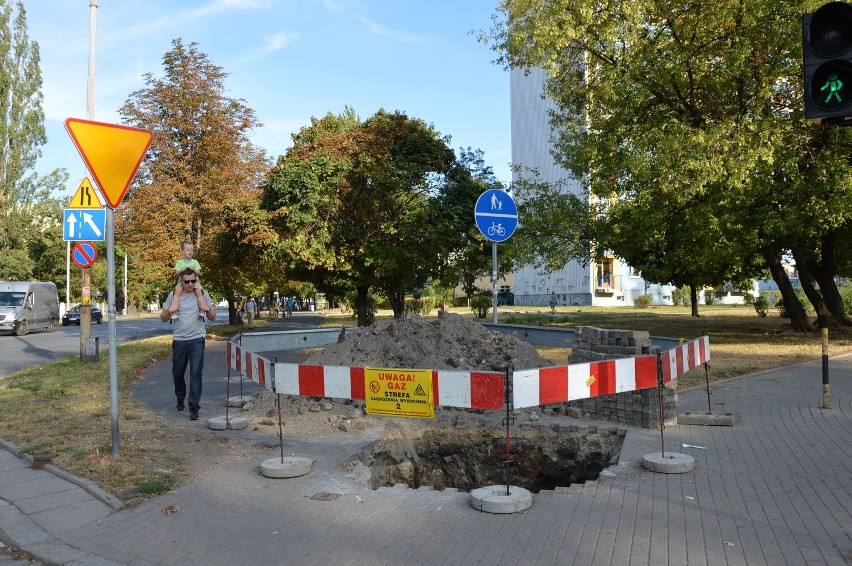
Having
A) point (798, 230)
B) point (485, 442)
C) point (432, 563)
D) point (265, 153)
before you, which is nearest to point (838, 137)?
point (798, 230)

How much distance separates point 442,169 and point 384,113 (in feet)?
10.5

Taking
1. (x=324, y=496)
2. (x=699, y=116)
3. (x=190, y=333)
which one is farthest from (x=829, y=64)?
(x=699, y=116)

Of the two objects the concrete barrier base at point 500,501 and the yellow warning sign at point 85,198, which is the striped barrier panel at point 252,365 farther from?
the yellow warning sign at point 85,198

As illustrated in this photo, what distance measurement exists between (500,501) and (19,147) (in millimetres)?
43299

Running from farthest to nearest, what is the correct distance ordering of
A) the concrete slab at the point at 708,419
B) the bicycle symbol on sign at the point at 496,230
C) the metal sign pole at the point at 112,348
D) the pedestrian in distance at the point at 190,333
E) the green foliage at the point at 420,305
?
the green foliage at the point at 420,305 < the bicycle symbol on sign at the point at 496,230 < the pedestrian in distance at the point at 190,333 < the concrete slab at the point at 708,419 < the metal sign pole at the point at 112,348

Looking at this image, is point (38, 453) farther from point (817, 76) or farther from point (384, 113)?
point (384, 113)

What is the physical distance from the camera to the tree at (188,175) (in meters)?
22.9

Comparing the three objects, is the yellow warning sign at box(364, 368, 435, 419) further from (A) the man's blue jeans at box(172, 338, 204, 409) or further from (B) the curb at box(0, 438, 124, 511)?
(A) the man's blue jeans at box(172, 338, 204, 409)

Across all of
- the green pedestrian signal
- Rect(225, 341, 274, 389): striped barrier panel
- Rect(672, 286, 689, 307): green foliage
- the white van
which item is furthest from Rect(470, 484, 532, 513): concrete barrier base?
Rect(672, 286, 689, 307): green foliage

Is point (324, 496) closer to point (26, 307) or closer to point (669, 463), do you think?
point (669, 463)

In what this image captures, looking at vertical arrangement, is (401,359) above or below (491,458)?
above

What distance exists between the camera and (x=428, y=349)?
10.4 meters

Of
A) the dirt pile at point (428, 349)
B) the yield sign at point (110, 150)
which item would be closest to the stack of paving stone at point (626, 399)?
the dirt pile at point (428, 349)

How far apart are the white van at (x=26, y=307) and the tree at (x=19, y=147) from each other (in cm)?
902
